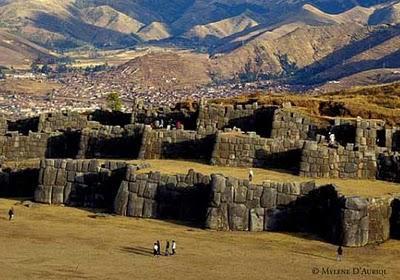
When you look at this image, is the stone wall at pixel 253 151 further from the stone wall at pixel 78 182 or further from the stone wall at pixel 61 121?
the stone wall at pixel 61 121

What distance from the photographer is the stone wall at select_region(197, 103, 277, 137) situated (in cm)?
4622

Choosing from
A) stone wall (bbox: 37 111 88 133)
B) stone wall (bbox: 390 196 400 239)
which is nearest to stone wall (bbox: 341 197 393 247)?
stone wall (bbox: 390 196 400 239)

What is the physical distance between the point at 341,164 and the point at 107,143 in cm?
1340

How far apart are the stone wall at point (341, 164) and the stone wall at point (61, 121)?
16.8 metres

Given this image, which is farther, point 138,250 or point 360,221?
point 360,221

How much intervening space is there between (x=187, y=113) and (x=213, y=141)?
8452 millimetres

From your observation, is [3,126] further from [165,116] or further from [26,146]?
[165,116]

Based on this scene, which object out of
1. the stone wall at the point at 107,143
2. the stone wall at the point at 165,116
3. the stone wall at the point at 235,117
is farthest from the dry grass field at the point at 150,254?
the stone wall at the point at 165,116

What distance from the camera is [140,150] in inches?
1683

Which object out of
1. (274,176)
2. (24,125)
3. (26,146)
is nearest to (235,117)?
(274,176)

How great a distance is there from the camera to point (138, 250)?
3102 cm

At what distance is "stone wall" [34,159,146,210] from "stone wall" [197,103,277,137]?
9224 mm

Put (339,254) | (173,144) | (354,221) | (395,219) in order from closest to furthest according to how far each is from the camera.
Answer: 1. (339,254)
2. (354,221)
3. (395,219)
4. (173,144)

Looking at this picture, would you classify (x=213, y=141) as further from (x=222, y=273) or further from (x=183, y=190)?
(x=222, y=273)
